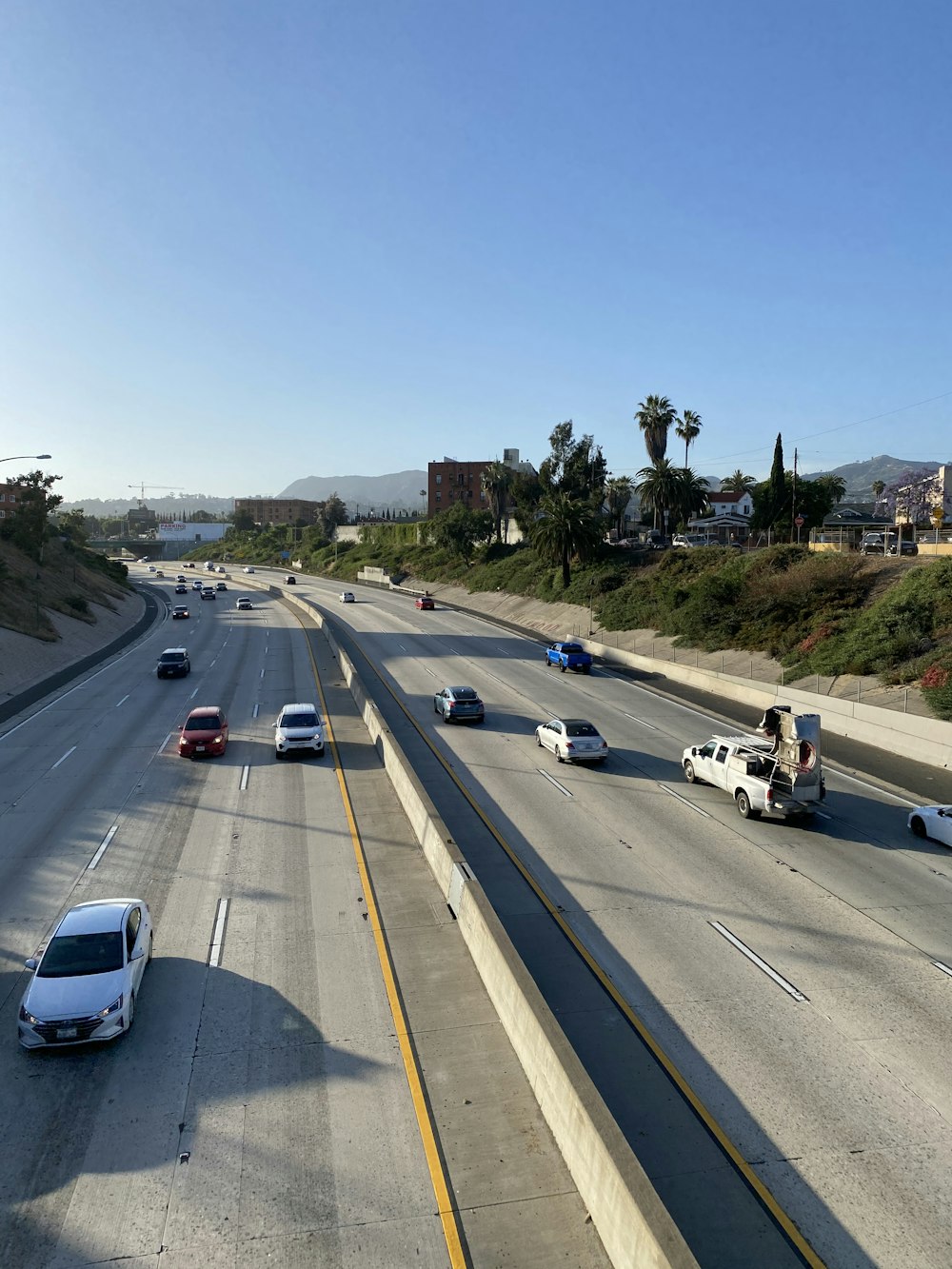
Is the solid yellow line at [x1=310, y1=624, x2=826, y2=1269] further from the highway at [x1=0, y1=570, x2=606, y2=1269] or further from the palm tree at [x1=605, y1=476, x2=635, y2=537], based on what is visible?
the palm tree at [x1=605, y1=476, x2=635, y2=537]

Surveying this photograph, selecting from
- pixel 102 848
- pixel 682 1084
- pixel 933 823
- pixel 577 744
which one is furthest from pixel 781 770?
pixel 102 848

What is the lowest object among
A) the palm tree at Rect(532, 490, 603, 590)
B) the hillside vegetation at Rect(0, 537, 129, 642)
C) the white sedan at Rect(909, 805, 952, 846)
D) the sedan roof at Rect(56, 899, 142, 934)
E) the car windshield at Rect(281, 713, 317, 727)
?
the white sedan at Rect(909, 805, 952, 846)

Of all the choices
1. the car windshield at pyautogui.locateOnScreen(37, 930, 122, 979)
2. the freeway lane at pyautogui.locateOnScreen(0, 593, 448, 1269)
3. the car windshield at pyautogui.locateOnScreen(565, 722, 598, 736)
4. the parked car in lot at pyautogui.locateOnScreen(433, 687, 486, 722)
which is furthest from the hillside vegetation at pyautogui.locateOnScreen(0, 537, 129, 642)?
the car windshield at pyautogui.locateOnScreen(37, 930, 122, 979)

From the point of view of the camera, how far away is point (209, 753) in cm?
2714

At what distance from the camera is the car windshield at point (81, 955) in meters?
11.9

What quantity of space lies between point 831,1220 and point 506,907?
7965 millimetres

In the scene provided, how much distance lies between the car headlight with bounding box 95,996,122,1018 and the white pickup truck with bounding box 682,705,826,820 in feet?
50.4

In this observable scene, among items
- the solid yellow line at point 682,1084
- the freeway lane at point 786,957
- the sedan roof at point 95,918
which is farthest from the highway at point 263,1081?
the freeway lane at point 786,957

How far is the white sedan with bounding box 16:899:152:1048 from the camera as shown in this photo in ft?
36.7

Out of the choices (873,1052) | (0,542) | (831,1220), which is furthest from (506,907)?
(0,542)

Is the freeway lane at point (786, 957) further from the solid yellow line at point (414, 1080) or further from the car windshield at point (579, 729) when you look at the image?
the solid yellow line at point (414, 1080)

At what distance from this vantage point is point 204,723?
27781 mm

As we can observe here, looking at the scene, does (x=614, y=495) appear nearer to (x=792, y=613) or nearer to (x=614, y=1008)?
(x=792, y=613)

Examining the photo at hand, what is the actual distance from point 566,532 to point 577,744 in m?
48.2
